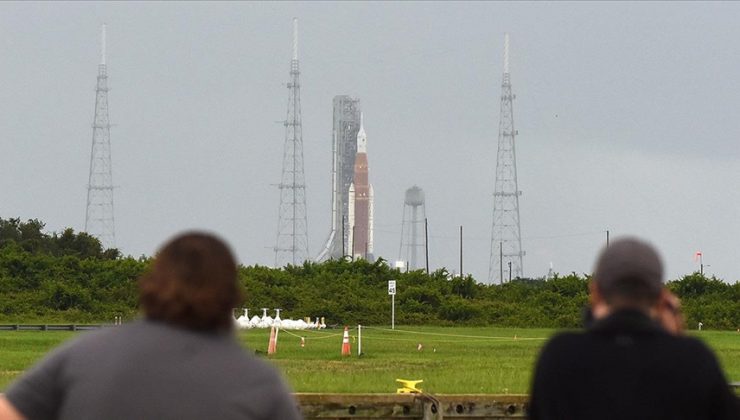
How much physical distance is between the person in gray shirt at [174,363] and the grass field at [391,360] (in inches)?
461

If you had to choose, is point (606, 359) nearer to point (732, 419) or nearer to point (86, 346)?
point (732, 419)

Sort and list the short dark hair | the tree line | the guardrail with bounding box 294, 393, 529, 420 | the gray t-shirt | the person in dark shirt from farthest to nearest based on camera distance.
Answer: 1. the tree line
2. the guardrail with bounding box 294, 393, 529, 420
3. the short dark hair
4. the person in dark shirt
5. the gray t-shirt

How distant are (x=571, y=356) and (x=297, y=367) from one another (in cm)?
3135

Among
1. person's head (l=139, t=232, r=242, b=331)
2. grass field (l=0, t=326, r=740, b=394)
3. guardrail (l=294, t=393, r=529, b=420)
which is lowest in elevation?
guardrail (l=294, t=393, r=529, b=420)

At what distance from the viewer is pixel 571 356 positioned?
601 cm

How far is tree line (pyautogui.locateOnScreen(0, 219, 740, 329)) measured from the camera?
90062 millimetres

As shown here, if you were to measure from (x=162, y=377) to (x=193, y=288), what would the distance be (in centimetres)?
30

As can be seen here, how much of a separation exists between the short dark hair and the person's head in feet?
4.42

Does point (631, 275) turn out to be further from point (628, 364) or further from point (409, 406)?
point (409, 406)

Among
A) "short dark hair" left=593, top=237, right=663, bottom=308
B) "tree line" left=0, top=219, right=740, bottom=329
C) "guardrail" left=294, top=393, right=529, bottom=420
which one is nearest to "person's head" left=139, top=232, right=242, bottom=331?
"short dark hair" left=593, top=237, right=663, bottom=308

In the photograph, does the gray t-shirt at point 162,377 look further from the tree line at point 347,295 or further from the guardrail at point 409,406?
the tree line at point 347,295

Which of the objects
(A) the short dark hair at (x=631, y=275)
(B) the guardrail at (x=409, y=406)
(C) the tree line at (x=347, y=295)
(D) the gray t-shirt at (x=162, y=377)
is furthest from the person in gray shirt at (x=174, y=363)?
(C) the tree line at (x=347, y=295)

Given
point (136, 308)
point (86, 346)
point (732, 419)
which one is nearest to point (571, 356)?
point (732, 419)

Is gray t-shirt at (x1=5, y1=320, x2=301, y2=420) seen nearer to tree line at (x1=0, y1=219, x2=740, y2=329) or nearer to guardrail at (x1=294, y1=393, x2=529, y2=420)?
guardrail at (x1=294, y1=393, x2=529, y2=420)
